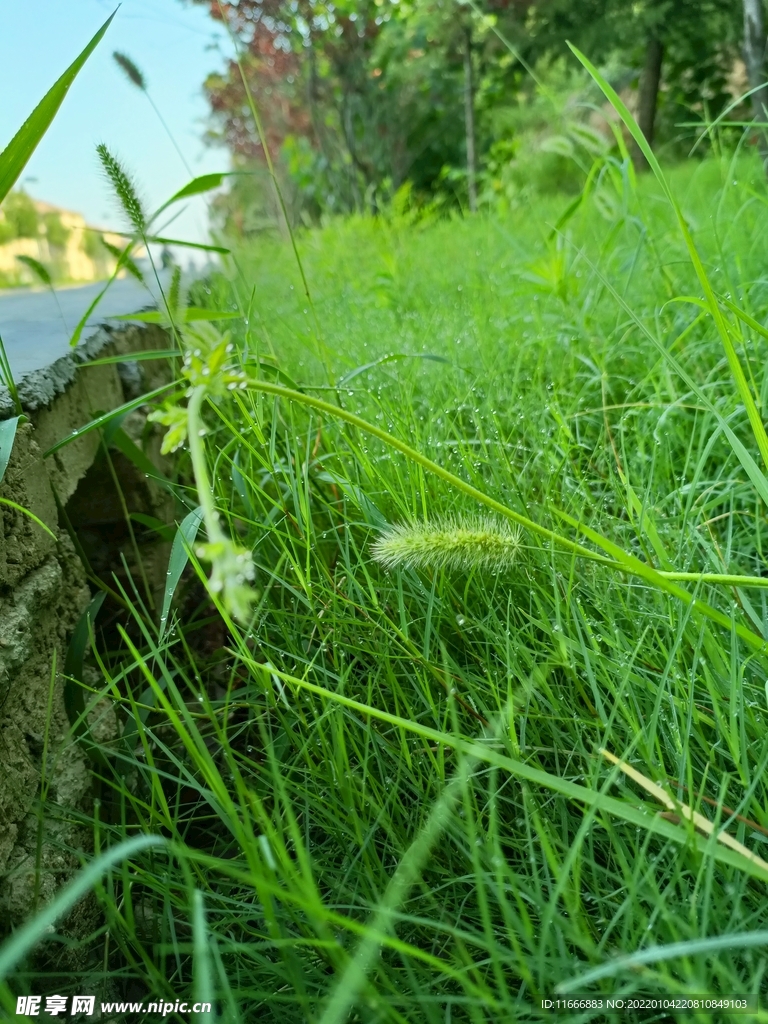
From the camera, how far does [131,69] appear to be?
116cm

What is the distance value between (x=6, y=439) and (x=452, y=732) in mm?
553

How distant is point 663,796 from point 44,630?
0.68m

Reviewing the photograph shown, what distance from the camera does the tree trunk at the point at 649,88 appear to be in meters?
5.97

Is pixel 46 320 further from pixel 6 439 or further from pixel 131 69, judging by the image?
pixel 6 439

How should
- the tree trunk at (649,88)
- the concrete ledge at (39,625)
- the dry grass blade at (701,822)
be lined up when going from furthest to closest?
the tree trunk at (649,88), the concrete ledge at (39,625), the dry grass blade at (701,822)

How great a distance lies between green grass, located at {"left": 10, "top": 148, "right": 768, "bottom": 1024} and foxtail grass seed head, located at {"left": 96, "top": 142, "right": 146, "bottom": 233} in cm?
21

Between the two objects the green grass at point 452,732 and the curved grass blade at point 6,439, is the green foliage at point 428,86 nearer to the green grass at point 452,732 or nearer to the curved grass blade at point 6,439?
the green grass at point 452,732

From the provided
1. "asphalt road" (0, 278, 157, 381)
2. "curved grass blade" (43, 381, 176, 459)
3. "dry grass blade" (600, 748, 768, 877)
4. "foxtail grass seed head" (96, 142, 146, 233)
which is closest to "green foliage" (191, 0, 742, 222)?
"asphalt road" (0, 278, 157, 381)

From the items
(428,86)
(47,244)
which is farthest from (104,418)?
(428,86)

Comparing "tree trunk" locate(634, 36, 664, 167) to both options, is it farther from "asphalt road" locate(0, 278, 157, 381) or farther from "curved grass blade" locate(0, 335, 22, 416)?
"curved grass blade" locate(0, 335, 22, 416)

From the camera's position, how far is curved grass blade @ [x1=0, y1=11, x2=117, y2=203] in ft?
2.36

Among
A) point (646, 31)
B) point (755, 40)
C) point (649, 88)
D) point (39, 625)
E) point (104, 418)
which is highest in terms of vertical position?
point (646, 31)

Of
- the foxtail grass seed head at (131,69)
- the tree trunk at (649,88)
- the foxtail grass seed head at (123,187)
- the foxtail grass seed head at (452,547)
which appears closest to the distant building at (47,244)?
the foxtail grass seed head at (131,69)

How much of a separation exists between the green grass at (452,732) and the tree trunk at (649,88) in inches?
222
